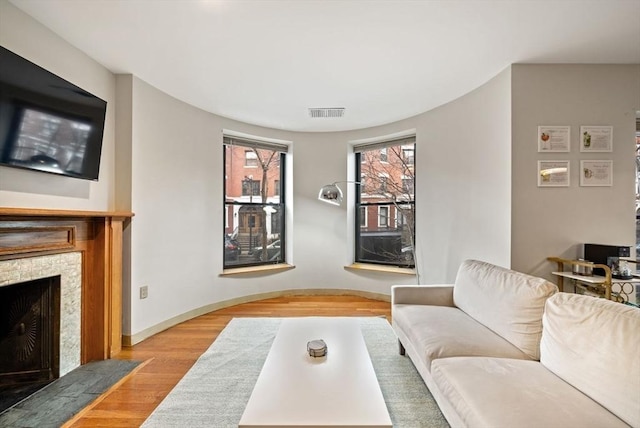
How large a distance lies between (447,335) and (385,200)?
2.66 metres

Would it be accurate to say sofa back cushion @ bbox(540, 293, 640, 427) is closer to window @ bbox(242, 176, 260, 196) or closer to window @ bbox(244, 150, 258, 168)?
window @ bbox(242, 176, 260, 196)

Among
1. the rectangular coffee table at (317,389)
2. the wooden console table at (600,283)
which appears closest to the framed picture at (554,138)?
the wooden console table at (600,283)

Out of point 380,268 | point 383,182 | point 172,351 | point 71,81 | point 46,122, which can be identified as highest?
point 71,81

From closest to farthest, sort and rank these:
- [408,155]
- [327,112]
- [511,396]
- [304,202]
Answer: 1. [511,396]
2. [327,112]
3. [408,155]
4. [304,202]

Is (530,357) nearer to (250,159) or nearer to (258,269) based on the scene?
(258,269)

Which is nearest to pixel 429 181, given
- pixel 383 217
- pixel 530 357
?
pixel 383 217

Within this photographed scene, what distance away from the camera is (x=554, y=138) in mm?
2574

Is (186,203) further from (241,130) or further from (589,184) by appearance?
(589,184)

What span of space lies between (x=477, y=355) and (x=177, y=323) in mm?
2940

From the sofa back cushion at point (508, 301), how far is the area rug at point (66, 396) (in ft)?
8.69

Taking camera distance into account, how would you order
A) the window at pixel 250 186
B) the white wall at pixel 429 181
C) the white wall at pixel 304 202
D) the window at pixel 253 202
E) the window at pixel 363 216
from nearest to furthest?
the white wall at pixel 429 181 < the white wall at pixel 304 202 < the window at pixel 253 202 < the window at pixel 250 186 < the window at pixel 363 216

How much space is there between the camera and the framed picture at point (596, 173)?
255cm

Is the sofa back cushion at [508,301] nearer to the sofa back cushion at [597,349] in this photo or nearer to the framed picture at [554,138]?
the sofa back cushion at [597,349]

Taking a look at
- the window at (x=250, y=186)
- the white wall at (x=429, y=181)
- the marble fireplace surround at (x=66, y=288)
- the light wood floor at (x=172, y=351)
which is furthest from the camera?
the window at (x=250, y=186)
